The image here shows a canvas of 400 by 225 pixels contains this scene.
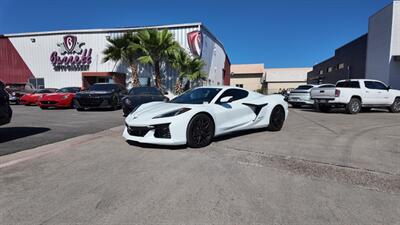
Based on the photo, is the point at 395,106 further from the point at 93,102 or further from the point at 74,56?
the point at 74,56

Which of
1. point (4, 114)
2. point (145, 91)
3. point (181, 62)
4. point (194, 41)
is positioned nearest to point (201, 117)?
point (4, 114)

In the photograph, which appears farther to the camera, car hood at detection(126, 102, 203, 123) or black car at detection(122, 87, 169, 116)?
black car at detection(122, 87, 169, 116)

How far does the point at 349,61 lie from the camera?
2858 centimetres

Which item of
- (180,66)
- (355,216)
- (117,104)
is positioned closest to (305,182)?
(355,216)

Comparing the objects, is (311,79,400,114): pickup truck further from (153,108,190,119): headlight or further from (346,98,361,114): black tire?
(153,108,190,119): headlight

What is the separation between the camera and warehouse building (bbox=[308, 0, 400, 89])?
A: 63.4 ft

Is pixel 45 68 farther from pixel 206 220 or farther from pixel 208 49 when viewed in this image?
pixel 206 220

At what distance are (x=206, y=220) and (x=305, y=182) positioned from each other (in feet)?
5.54

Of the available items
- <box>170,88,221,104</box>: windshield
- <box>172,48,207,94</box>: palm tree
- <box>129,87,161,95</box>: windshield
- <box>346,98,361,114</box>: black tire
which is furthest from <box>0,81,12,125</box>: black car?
<box>172,48,207,94</box>: palm tree

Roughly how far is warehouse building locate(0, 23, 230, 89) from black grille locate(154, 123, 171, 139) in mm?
17042

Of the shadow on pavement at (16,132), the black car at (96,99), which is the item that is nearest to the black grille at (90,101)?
the black car at (96,99)

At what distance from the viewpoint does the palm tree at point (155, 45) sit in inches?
762

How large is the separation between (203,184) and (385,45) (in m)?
22.5

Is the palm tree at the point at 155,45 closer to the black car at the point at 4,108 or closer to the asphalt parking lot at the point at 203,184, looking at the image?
the black car at the point at 4,108
